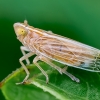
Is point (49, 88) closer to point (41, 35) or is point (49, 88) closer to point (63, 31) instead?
point (63, 31)

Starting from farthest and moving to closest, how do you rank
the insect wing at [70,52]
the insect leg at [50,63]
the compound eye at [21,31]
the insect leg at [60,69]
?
the compound eye at [21,31] < the insect wing at [70,52] < the insect leg at [50,63] < the insect leg at [60,69]

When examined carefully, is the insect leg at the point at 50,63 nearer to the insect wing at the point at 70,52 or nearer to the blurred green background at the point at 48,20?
the insect wing at the point at 70,52

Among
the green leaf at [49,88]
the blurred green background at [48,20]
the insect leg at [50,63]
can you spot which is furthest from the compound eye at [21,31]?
the green leaf at [49,88]

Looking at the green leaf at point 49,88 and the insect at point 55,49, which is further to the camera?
the insect at point 55,49

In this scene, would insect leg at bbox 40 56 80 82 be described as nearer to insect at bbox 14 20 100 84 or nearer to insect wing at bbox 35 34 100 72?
insect at bbox 14 20 100 84

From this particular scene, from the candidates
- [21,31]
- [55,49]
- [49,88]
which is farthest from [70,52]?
[49,88]

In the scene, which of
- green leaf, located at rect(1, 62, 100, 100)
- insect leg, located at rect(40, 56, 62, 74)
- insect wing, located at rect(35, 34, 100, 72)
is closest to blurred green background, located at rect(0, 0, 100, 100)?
insect wing, located at rect(35, 34, 100, 72)

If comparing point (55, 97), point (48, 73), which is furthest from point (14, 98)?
point (48, 73)
